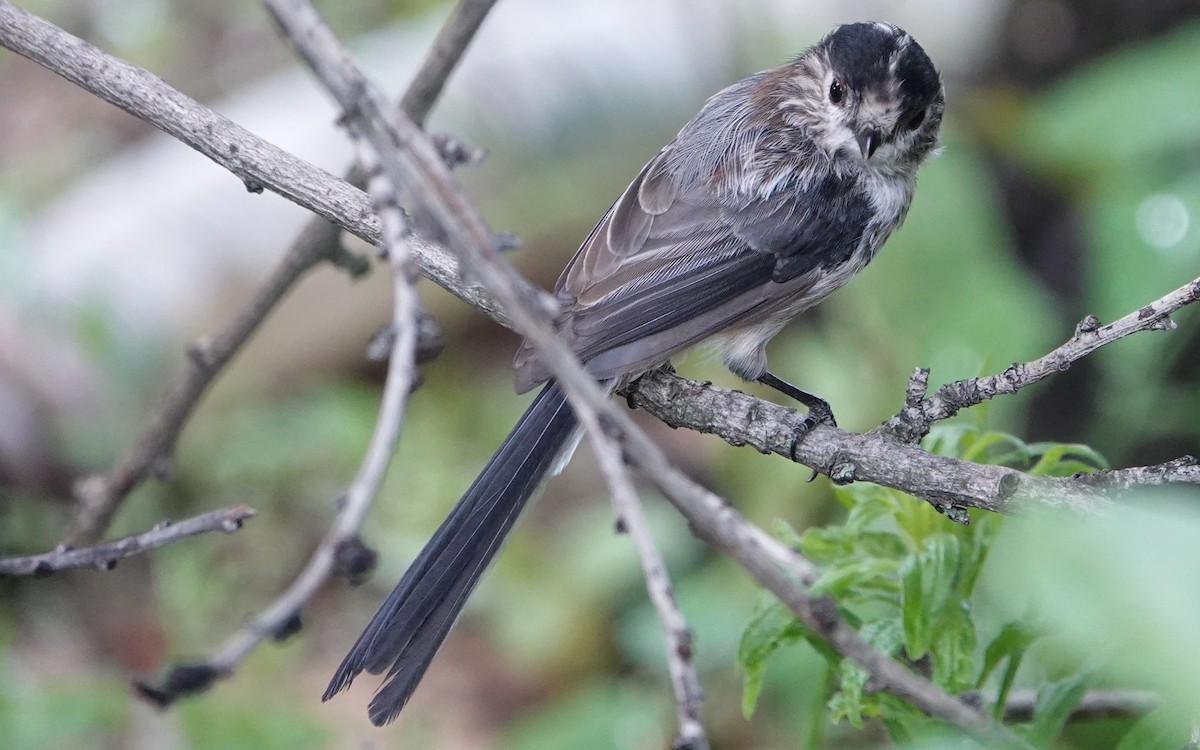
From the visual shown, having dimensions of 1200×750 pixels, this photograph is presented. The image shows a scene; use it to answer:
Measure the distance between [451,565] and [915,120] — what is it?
5.80 feet

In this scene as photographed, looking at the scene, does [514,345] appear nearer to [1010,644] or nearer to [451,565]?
[451,565]

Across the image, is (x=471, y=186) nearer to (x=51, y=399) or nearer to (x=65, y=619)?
(x=51, y=399)

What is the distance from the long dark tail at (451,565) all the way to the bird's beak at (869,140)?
1041mm

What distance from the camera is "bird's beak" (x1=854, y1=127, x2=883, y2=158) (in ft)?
9.20

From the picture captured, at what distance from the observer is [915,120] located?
2953 mm

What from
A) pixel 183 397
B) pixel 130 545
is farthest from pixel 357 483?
pixel 183 397

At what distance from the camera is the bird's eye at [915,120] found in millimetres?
2920

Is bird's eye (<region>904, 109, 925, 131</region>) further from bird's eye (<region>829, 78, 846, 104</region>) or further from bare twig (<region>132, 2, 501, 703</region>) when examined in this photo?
bare twig (<region>132, 2, 501, 703</region>)

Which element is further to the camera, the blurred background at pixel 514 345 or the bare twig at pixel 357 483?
the blurred background at pixel 514 345

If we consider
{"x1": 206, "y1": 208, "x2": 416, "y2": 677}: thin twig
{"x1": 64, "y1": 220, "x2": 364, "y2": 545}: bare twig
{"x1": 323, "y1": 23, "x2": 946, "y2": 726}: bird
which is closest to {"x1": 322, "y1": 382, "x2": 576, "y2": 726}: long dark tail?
{"x1": 323, "y1": 23, "x2": 946, "y2": 726}: bird

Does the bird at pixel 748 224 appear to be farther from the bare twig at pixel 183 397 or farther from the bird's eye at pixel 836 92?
the bare twig at pixel 183 397

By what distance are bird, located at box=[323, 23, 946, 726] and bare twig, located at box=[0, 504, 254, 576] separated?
845 millimetres

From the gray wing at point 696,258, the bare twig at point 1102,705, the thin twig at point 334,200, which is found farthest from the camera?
the gray wing at point 696,258

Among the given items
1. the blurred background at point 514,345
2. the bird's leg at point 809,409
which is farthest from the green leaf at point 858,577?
the blurred background at point 514,345
